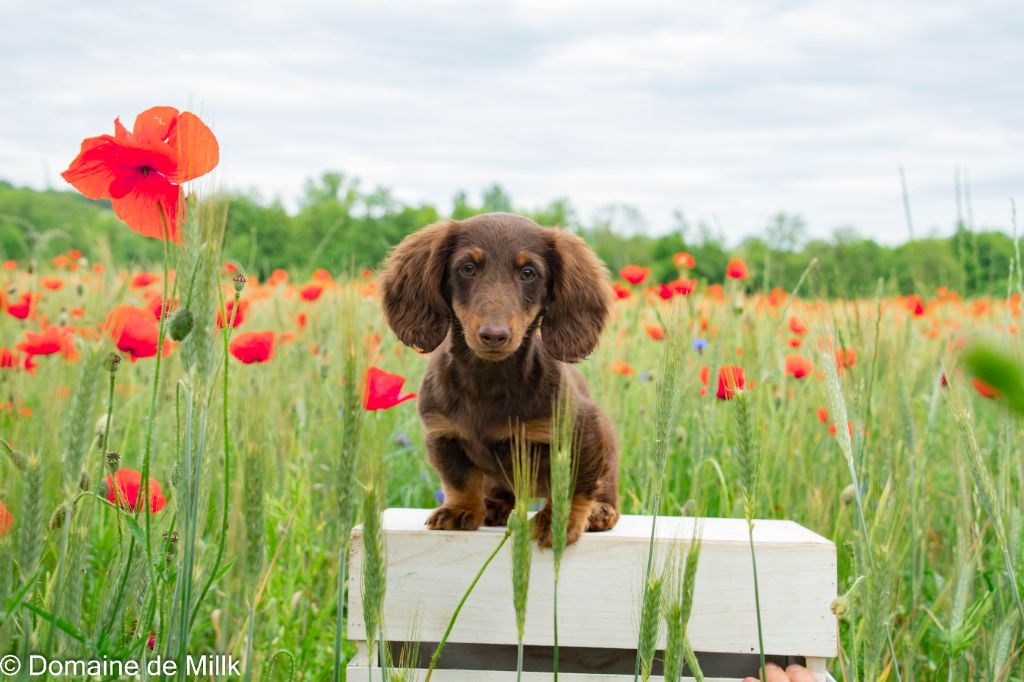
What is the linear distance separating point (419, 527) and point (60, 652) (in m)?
0.88


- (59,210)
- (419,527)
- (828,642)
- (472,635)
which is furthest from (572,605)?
(59,210)

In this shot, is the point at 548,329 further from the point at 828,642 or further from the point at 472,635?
the point at 828,642

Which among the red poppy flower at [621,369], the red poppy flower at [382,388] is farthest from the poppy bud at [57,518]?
the red poppy flower at [621,369]

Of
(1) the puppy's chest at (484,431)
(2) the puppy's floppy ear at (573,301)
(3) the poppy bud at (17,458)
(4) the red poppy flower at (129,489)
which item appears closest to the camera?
(3) the poppy bud at (17,458)

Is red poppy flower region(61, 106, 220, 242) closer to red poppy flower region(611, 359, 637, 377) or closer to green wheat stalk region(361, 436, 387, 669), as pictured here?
green wheat stalk region(361, 436, 387, 669)

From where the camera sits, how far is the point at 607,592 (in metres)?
2.05

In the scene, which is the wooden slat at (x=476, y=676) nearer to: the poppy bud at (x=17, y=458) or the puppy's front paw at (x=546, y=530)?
the puppy's front paw at (x=546, y=530)

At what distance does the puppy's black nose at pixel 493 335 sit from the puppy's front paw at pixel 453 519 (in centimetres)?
52

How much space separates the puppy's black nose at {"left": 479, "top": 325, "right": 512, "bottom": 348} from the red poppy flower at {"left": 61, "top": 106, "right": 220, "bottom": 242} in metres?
0.68

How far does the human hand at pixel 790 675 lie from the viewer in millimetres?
1992

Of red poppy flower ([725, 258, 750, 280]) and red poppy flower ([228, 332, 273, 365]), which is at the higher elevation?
red poppy flower ([725, 258, 750, 280])

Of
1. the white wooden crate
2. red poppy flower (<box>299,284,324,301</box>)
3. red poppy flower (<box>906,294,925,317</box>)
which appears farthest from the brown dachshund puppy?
red poppy flower (<box>906,294,925,317</box>)

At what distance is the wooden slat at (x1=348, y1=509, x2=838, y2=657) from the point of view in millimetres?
2027

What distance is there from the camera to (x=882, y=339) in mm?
2473
